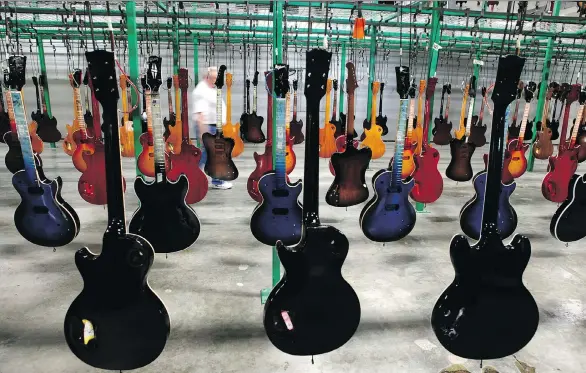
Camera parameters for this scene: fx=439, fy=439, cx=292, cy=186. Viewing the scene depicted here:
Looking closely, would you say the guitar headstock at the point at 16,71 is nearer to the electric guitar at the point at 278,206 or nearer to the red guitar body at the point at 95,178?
the red guitar body at the point at 95,178

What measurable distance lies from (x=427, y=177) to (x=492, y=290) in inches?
76.4

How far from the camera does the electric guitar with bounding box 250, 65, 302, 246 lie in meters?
2.41

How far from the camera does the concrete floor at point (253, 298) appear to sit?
223 centimetres

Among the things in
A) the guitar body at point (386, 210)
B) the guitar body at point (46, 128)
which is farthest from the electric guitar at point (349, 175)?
the guitar body at point (46, 128)

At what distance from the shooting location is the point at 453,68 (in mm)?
9930

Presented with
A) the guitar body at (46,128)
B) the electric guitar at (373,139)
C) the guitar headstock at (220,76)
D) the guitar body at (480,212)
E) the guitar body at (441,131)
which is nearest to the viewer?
the guitar body at (480,212)

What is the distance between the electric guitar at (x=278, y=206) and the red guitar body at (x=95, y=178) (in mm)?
1291

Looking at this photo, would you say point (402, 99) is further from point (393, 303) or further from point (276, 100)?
point (393, 303)

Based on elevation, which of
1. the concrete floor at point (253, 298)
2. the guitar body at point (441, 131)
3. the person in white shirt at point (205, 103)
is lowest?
the concrete floor at point (253, 298)

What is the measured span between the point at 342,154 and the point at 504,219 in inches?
43.7

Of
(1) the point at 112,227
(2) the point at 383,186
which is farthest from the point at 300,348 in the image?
(2) the point at 383,186

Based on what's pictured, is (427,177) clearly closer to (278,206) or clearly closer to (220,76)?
(278,206)

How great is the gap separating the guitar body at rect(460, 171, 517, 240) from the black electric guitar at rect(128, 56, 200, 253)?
5.66 ft

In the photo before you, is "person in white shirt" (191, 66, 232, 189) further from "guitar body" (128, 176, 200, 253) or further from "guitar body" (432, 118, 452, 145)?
"guitar body" (432, 118, 452, 145)
